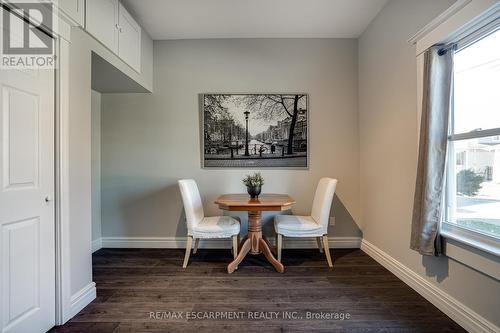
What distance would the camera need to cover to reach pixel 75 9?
6.14ft

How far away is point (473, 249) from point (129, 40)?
3.45 metres

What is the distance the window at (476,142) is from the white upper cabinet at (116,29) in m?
2.80

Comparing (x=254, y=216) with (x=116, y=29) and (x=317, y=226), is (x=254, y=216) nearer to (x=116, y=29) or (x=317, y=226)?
(x=317, y=226)

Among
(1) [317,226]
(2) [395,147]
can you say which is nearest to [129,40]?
(1) [317,226]

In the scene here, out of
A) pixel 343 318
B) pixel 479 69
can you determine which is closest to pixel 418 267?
pixel 343 318

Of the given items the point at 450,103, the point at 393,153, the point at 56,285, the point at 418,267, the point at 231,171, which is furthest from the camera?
the point at 231,171

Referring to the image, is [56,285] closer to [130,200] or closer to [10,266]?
[10,266]

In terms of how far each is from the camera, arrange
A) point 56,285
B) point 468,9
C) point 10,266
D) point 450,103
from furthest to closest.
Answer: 1. point 450,103
2. point 56,285
3. point 468,9
4. point 10,266

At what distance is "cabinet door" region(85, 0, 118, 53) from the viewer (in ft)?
6.76

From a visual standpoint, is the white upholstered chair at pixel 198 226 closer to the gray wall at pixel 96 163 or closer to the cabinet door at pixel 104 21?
the gray wall at pixel 96 163

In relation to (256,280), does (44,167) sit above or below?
above

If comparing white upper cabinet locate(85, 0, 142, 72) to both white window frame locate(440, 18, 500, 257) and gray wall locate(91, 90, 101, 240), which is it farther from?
white window frame locate(440, 18, 500, 257)

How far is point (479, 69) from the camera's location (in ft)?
5.65

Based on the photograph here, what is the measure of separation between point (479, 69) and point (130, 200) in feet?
12.1
